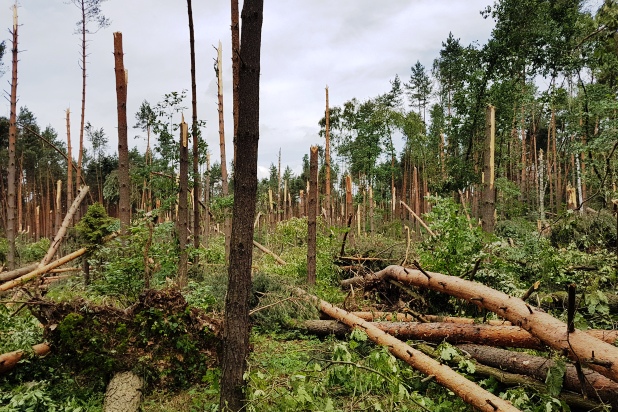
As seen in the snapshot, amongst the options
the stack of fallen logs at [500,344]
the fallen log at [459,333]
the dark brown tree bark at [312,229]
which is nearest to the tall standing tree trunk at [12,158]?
the dark brown tree bark at [312,229]

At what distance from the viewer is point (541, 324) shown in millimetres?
3662

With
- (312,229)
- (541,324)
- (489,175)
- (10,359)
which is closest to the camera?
(541,324)

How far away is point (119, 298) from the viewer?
18.1 feet

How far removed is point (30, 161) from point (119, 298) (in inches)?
1336

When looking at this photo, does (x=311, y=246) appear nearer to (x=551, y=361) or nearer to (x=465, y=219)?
(x=465, y=219)

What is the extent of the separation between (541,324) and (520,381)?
59 centimetres

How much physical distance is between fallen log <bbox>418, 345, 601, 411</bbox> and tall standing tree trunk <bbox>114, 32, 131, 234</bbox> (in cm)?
691

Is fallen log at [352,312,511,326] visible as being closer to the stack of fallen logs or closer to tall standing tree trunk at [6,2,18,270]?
the stack of fallen logs

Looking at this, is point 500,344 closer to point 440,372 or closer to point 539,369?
point 539,369

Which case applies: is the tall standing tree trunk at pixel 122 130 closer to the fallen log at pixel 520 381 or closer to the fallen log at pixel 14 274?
the fallen log at pixel 14 274

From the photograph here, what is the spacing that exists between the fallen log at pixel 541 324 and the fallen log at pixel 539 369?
0.64ft

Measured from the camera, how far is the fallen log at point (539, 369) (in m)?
3.29

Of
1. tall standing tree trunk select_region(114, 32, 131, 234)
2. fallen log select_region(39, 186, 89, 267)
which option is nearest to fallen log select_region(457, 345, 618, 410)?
tall standing tree trunk select_region(114, 32, 131, 234)

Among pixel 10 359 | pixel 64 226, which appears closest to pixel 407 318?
pixel 10 359
